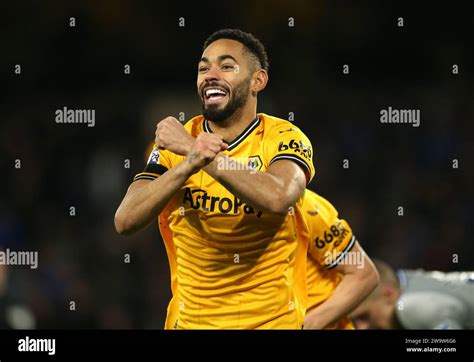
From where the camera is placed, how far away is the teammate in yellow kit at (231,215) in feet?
12.5

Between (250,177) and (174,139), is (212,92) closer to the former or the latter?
(174,139)

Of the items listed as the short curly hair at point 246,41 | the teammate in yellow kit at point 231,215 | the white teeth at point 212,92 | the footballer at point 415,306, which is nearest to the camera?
the teammate in yellow kit at point 231,215

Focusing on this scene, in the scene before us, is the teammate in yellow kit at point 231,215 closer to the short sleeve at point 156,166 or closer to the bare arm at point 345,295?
the short sleeve at point 156,166

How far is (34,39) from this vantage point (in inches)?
378

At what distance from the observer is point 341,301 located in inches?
182

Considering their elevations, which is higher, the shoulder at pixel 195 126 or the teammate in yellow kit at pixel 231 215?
the shoulder at pixel 195 126

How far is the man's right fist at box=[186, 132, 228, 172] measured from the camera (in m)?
3.52

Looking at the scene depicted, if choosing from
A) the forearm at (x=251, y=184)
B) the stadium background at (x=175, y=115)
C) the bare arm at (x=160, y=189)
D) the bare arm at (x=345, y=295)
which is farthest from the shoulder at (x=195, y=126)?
the stadium background at (x=175, y=115)

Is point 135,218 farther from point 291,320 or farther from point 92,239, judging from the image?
point 92,239

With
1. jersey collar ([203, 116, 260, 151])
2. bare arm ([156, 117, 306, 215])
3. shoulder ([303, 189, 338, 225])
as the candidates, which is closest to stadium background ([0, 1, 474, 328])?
shoulder ([303, 189, 338, 225])

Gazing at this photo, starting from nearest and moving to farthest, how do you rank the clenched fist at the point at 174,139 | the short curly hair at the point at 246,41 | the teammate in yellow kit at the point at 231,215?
the clenched fist at the point at 174,139 < the teammate in yellow kit at the point at 231,215 < the short curly hair at the point at 246,41

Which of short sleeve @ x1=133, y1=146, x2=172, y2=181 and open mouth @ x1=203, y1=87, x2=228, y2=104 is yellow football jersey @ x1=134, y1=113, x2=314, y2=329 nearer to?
short sleeve @ x1=133, y1=146, x2=172, y2=181

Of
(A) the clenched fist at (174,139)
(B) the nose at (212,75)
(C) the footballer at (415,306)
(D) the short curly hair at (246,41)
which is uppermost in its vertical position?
(D) the short curly hair at (246,41)

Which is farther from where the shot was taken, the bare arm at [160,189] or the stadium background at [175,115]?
the stadium background at [175,115]
